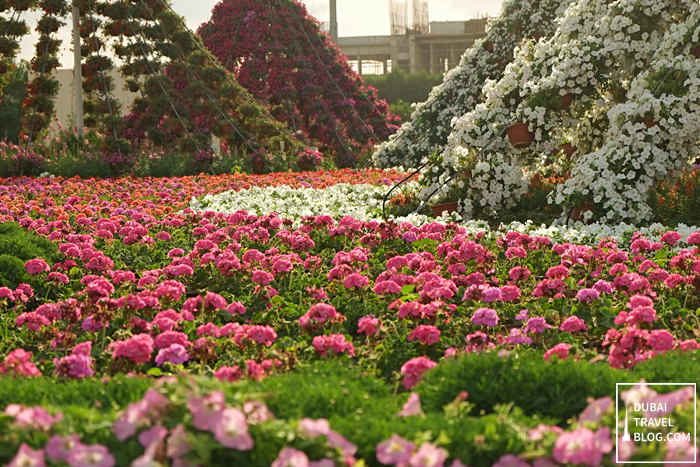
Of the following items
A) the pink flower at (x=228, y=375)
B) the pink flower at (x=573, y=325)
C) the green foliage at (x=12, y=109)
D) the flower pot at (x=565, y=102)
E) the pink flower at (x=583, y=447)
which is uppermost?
the green foliage at (x=12, y=109)

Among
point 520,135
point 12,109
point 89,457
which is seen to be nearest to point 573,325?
point 89,457

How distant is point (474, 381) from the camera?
2.72 metres

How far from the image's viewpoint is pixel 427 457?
178cm

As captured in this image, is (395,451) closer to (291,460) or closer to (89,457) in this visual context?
(291,460)

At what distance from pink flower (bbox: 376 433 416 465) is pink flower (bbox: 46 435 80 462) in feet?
2.54

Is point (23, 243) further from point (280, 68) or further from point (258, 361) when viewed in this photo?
point (280, 68)

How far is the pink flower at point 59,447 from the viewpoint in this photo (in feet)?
5.88

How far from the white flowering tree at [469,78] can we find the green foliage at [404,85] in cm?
2504

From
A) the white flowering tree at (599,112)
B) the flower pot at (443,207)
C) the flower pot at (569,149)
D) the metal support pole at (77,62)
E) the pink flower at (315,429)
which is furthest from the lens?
the metal support pole at (77,62)

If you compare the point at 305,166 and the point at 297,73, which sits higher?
the point at 297,73

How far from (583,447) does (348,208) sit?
7.11 metres

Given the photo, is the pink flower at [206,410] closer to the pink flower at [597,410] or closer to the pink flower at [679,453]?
the pink flower at [597,410]

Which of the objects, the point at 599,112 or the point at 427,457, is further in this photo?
the point at 599,112

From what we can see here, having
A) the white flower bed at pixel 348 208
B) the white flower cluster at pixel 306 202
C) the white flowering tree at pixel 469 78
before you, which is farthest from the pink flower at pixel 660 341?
the white flowering tree at pixel 469 78
